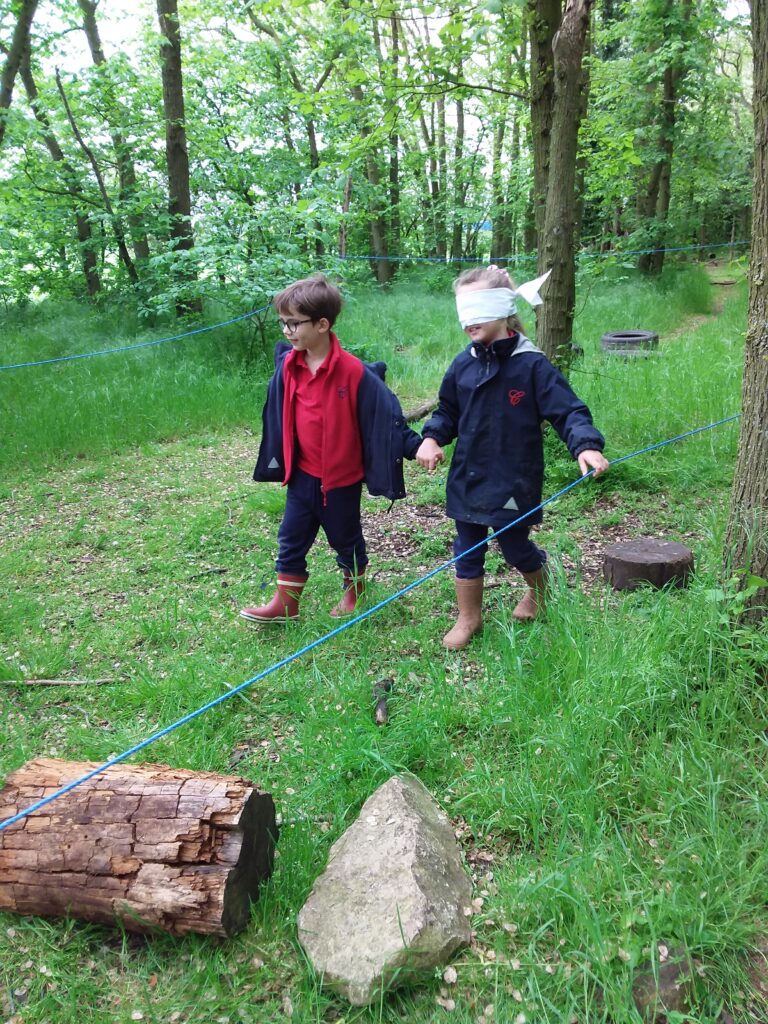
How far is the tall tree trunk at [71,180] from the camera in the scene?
32.3ft

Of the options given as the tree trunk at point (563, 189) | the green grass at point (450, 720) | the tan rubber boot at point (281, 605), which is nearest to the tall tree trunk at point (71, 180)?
the green grass at point (450, 720)

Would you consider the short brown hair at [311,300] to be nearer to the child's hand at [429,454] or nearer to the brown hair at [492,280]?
the brown hair at [492,280]

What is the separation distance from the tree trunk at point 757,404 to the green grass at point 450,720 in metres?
0.18

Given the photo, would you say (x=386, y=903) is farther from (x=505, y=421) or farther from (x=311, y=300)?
(x=311, y=300)

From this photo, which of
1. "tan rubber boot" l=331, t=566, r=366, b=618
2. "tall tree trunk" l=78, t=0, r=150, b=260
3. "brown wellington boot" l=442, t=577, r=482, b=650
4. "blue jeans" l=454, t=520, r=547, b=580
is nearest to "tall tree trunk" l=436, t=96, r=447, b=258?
"tall tree trunk" l=78, t=0, r=150, b=260

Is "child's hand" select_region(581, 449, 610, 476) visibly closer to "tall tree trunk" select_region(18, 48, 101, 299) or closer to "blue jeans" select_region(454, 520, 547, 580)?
Result: "blue jeans" select_region(454, 520, 547, 580)

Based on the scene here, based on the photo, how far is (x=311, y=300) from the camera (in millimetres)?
3078

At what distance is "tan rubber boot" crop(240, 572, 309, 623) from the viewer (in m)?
3.47

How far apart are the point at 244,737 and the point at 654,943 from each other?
65.1 inches

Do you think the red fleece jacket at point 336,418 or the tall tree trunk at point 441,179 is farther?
the tall tree trunk at point 441,179

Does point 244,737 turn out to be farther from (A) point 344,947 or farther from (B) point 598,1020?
(B) point 598,1020

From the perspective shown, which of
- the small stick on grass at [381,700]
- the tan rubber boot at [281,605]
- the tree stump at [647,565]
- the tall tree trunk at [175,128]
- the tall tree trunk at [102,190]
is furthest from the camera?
the tall tree trunk at [102,190]

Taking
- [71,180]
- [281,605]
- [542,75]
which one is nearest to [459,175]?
[71,180]

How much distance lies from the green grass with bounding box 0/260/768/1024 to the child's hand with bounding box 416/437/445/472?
77cm
